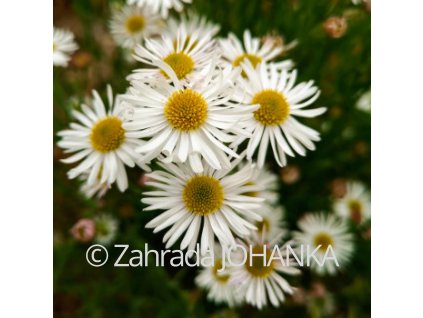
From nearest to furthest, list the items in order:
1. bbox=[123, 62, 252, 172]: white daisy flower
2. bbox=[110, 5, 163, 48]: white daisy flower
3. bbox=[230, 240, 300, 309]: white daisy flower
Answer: bbox=[123, 62, 252, 172]: white daisy flower
bbox=[230, 240, 300, 309]: white daisy flower
bbox=[110, 5, 163, 48]: white daisy flower

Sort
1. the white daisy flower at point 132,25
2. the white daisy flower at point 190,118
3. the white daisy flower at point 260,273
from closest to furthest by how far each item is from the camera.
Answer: the white daisy flower at point 190,118, the white daisy flower at point 260,273, the white daisy flower at point 132,25

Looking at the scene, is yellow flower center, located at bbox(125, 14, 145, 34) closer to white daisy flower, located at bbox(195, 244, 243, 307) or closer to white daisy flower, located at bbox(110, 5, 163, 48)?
white daisy flower, located at bbox(110, 5, 163, 48)

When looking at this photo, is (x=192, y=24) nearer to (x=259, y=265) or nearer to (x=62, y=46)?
(x=62, y=46)

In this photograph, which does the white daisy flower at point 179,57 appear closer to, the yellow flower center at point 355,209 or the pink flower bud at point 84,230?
the pink flower bud at point 84,230

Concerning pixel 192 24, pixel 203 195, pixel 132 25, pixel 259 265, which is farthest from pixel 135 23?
pixel 259 265

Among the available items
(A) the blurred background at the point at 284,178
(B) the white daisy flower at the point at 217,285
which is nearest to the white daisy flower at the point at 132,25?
(A) the blurred background at the point at 284,178

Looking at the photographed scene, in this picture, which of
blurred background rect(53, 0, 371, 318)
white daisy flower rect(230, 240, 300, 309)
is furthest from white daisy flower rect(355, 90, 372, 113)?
white daisy flower rect(230, 240, 300, 309)

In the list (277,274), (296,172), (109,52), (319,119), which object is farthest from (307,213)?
(109,52)
